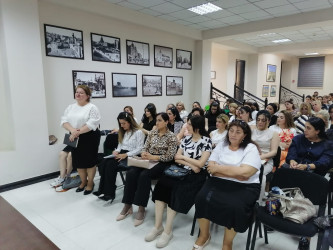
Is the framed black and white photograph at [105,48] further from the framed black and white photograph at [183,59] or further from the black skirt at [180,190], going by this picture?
the black skirt at [180,190]

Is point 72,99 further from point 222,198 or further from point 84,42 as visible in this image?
point 222,198

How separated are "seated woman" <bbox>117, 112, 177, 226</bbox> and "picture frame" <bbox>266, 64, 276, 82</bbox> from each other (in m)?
9.86

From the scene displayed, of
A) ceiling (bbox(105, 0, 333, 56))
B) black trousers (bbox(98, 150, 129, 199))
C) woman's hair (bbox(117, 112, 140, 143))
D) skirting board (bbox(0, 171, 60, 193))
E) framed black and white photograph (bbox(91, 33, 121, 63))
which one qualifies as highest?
ceiling (bbox(105, 0, 333, 56))

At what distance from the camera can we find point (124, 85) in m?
5.25

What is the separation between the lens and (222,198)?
6.52 feet

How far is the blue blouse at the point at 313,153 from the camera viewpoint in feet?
7.96

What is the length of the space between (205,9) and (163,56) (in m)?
1.54

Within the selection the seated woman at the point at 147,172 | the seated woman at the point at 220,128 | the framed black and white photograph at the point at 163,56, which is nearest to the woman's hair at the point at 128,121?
the seated woman at the point at 147,172

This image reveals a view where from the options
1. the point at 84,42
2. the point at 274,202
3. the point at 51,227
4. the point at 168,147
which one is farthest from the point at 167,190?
the point at 84,42

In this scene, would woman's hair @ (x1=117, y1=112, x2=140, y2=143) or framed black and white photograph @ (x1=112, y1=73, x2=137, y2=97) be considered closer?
woman's hair @ (x1=117, y1=112, x2=140, y2=143)

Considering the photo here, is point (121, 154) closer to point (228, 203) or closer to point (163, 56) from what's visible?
point (228, 203)

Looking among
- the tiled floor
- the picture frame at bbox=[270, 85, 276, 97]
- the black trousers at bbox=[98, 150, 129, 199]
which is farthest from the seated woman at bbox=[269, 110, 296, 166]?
the picture frame at bbox=[270, 85, 276, 97]

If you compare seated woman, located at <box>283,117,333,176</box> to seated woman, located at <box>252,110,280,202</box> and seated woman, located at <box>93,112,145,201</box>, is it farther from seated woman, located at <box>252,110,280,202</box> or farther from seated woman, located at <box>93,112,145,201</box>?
seated woman, located at <box>93,112,145,201</box>

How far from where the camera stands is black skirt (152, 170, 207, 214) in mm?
2301
